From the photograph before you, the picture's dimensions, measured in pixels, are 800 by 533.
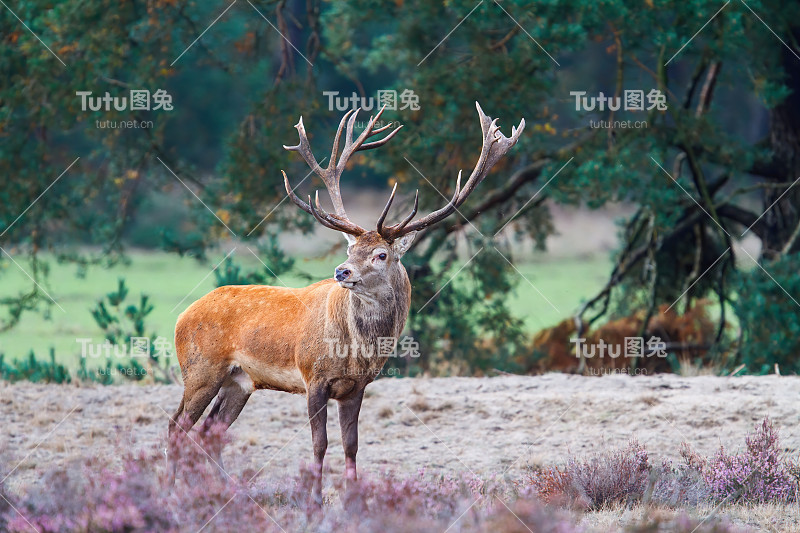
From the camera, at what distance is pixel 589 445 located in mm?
8453

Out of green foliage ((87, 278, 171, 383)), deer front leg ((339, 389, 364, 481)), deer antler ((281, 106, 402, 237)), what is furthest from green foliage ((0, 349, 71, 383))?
deer front leg ((339, 389, 364, 481))

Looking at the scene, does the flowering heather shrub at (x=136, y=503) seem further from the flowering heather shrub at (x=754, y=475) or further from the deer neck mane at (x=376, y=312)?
the flowering heather shrub at (x=754, y=475)

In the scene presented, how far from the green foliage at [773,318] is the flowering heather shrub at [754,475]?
4.37 metres

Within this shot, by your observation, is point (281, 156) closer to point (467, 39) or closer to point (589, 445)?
point (467, 39)

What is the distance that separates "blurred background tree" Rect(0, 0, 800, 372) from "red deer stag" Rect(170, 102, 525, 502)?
→ 438 cm

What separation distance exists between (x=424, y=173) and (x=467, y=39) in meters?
1.74

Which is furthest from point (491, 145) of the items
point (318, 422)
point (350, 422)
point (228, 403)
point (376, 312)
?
point (228, 403)

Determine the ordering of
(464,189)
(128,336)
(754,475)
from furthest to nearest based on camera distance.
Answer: (128,336) → (754,475) → (464,189)

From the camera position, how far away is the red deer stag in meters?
6.58

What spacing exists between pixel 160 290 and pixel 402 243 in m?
18.6

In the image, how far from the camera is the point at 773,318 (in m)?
11.8

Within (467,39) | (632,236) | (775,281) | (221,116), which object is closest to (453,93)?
(467,39)

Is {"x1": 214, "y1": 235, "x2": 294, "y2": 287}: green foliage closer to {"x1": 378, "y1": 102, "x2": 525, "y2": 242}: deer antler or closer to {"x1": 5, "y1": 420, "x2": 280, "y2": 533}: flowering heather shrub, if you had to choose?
{"x1": 378, "y1": 102, "x2": 525, "y2": 242}: deer antler

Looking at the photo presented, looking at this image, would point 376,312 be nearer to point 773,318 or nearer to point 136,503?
point 136,503
